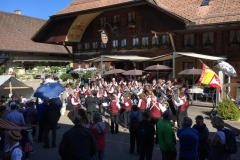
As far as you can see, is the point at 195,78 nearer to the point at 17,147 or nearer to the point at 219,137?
the point at 219,137

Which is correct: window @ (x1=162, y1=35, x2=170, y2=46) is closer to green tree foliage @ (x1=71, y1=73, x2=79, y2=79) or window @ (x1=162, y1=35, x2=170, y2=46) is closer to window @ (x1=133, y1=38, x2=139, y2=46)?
window @ (x1=133, y1=38, x2=139, y2=46)

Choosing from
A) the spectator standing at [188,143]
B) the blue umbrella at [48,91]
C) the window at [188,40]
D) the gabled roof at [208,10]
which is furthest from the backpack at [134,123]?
the window at [188,40]

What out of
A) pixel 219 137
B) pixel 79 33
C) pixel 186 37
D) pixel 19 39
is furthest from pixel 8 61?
pixel 219 137

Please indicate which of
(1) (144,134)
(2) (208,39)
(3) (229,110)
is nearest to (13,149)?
(1) (144,134)

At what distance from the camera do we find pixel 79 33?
26.3 metres

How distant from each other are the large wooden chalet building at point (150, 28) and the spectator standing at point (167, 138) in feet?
40.7

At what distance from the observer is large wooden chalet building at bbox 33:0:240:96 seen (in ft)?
56.3

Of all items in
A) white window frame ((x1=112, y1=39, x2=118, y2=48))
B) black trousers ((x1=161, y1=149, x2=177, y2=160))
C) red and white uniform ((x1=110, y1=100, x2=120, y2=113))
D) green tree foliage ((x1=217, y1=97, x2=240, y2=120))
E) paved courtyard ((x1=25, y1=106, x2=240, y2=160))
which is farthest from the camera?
white window frame ((x1=112, y1=39, x2=118, y2=48))

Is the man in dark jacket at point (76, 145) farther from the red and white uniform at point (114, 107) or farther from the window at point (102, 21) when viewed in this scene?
the window at point (102, 21)

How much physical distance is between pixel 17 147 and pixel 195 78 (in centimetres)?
1569

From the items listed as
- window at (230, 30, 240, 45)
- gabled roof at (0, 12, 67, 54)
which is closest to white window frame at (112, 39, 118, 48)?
window at (230, 30, 240, 45)

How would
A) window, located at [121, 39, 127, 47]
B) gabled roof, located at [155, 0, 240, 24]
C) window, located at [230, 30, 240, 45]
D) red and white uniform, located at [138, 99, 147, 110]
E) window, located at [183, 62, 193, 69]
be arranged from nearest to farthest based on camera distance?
1. red and white uniform, located at [138, 99, 147, 110]
2. gabled roof, located at [155, 0, 240, 24]
3. window, located at [230, 30, 240, 45]
4. window, located at [183, 62, 193, 69]
5. window, located at [121, 39, 127, 47]

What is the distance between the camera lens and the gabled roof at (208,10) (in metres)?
16.2

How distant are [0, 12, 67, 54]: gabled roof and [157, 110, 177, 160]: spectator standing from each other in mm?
31951
